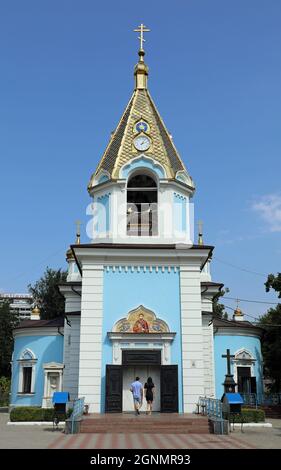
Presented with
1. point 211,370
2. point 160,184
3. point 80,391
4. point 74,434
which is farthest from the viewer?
point 211,370

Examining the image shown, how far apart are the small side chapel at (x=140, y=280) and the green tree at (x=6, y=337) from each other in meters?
20.3

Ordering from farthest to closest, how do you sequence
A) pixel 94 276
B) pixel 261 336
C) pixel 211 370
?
pixel 261 336 < pixel 211 370 < pixel 94 276

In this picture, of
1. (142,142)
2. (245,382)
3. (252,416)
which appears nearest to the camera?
(252,416)

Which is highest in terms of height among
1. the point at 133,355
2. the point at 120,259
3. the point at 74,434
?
the point at 120,259

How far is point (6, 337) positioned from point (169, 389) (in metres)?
28.2

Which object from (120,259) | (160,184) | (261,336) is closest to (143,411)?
(120,259)

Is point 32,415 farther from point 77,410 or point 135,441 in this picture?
point 135,441

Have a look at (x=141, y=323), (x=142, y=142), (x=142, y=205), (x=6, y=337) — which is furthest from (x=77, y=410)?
(x=6, y=337)

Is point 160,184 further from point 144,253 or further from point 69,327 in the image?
point 69,327

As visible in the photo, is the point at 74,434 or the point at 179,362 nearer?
the point at 74,434

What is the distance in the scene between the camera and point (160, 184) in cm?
1892

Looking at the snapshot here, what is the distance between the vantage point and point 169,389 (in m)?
16.7

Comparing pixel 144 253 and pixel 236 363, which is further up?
pixel 144 253

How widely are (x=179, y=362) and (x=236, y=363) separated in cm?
843
